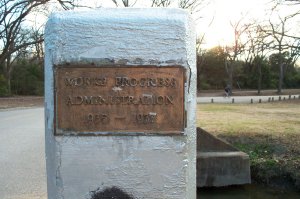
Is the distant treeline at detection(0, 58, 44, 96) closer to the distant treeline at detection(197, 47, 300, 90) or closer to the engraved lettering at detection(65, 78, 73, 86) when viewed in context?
the distant treeline at detection(197, 47, 300, 90)

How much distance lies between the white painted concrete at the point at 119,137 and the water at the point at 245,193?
4.63 meters

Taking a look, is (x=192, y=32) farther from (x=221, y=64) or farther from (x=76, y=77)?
(x=221, y=64)

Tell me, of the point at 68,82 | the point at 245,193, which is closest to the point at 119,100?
the point at 68,82

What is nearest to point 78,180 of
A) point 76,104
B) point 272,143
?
point 76,104

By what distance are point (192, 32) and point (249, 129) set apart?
1040cm

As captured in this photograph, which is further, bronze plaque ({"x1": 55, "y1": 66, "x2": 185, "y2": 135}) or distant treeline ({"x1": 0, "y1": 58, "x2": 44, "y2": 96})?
distant treeline ({"x1": 0, "y1": 58, "x2": 44, "y2": 96})

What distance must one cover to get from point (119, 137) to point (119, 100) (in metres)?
0.36

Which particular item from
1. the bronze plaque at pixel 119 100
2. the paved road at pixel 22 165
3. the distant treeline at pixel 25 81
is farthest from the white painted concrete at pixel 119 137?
the distant treeline at pixel 25 81

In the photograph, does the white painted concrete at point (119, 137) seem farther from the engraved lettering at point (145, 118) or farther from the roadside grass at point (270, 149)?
the roadside grass at point (270, 149)

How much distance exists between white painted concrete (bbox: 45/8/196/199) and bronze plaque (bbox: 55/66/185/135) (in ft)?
0.26

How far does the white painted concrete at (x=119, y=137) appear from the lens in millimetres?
4324

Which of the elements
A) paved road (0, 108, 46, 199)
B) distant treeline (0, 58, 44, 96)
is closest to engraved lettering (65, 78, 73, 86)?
paved road (0, 108, 46, 199)

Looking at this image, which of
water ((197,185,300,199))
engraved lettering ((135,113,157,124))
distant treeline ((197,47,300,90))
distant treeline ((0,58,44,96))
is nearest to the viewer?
engraved lettering ((135,113,157,124))

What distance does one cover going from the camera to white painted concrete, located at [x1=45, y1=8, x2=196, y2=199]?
4324mm
